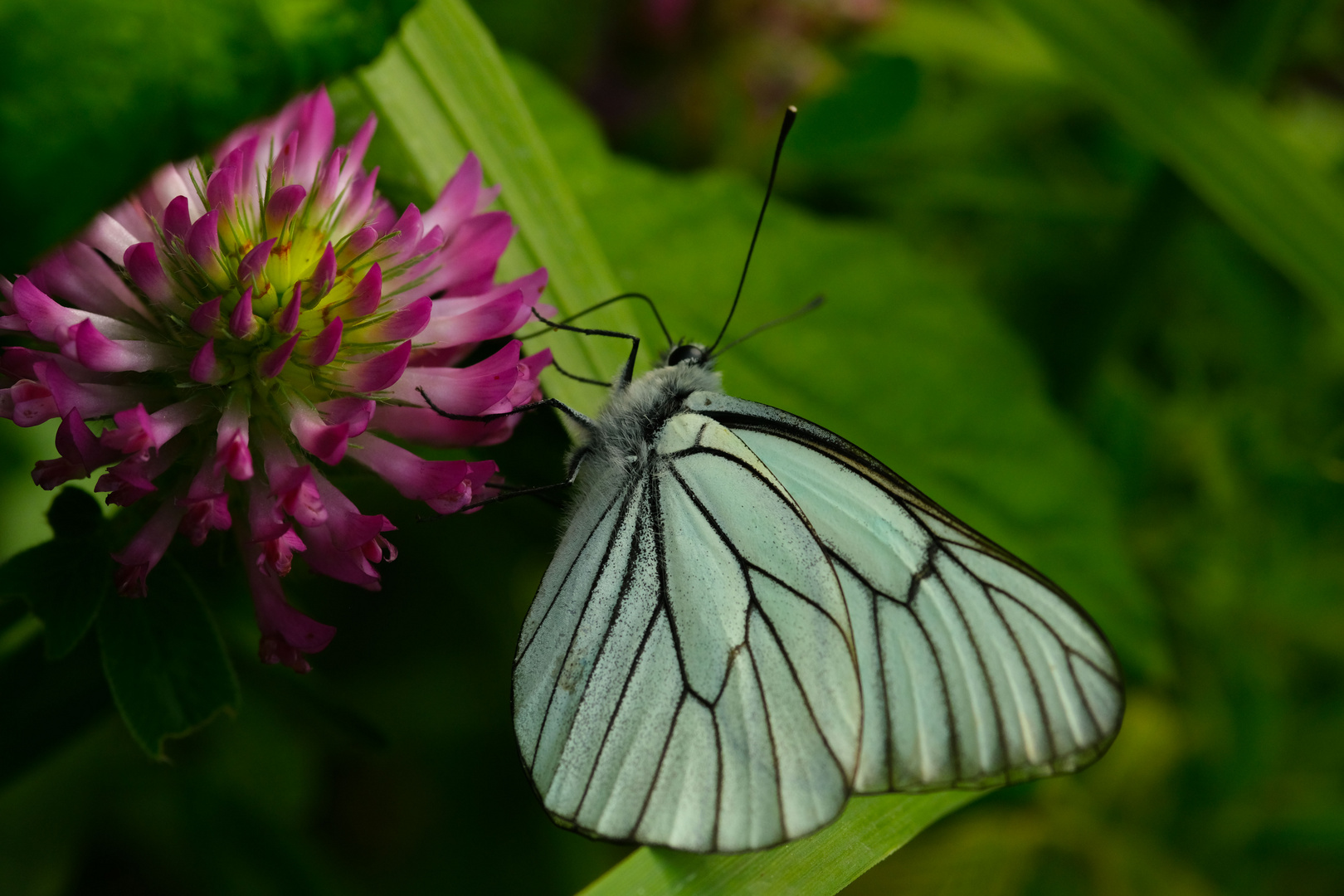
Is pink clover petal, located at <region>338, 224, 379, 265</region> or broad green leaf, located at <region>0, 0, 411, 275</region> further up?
pink clover petal, located at <region>338, 224, 379, 265</region>

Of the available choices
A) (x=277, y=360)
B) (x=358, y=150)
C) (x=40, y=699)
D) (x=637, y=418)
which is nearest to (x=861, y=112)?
(x=637, y=418)

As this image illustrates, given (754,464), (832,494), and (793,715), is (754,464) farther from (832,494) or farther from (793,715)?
(793,715)

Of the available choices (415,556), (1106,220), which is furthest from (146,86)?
(1106,220)

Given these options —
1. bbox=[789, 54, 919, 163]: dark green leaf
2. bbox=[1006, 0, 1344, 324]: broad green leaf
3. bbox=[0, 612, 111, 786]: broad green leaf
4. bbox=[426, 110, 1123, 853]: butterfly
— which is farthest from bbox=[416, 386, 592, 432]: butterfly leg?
bbox=[1006, 0, 1344, 324]: broad green leaf

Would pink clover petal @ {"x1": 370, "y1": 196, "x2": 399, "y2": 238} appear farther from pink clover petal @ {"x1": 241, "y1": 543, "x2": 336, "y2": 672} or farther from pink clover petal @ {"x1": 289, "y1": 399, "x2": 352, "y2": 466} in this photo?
pink clover petal @ {"x1": 241, "y1": 543, "x2": 336, "y2": 672}

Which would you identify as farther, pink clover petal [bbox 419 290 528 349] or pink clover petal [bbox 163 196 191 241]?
pink clover petal [bbox 419 290 528 349]

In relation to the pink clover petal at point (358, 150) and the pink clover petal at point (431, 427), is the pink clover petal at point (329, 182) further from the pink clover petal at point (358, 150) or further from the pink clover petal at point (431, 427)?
the pink clover petal at point (431, 427)
